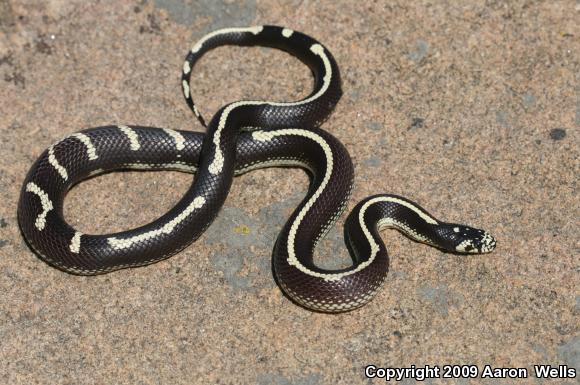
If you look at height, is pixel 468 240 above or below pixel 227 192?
below

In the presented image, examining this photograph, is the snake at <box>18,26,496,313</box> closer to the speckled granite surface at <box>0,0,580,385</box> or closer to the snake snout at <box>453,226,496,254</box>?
the snake snout at <box>453,226,496,254</box>

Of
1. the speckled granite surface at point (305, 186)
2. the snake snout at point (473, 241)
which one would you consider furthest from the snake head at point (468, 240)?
the speckled granite surface at point (305, 186)

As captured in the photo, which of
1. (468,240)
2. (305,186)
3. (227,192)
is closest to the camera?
(468,240)

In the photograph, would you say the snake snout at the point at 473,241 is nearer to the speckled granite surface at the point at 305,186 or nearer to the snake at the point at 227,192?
the snake at the point at 227,192

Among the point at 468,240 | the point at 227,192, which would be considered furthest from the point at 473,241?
the point at 227,192

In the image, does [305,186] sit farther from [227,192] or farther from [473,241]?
[473,241]

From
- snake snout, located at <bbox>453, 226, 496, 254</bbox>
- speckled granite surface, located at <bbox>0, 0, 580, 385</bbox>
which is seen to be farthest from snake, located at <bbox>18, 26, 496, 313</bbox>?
speckled granite surface, located at <bbox>0, 0, 580, 385</bbox>

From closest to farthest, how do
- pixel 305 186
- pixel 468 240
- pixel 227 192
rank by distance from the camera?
pixel 468 240 < pixel 227 192 < pixel 305 186

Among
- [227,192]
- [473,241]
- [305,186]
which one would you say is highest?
[227,192]
